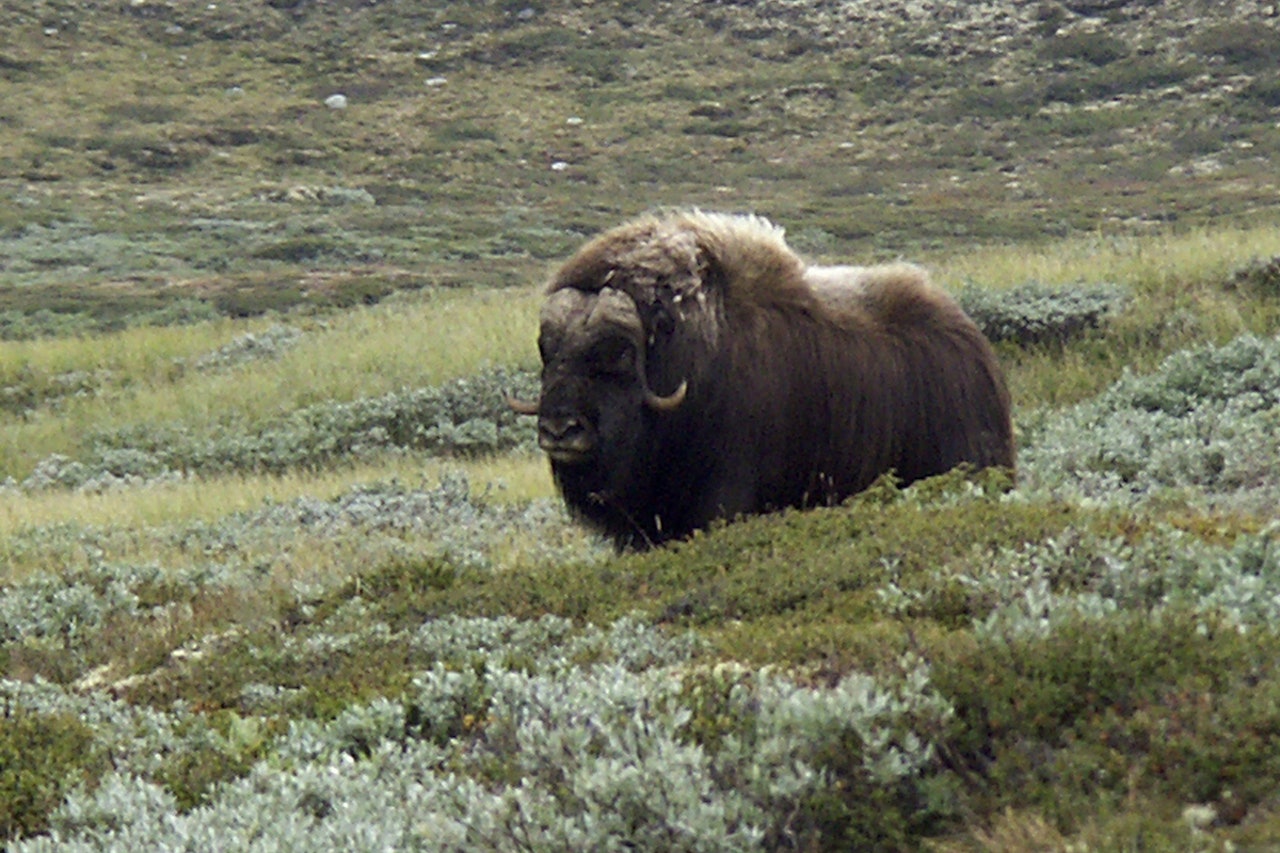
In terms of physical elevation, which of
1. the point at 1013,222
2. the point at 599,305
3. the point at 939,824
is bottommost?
the point at 1013,222

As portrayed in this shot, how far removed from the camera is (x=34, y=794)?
4387 millimetres

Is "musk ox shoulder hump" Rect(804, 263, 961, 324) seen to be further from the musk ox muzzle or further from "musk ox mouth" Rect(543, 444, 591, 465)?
"musk ox mouth" Rect(543, 444, 591, 465)

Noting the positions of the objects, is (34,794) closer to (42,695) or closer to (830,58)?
(42,695)

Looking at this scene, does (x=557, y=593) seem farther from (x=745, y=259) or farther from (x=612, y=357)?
(x=745, y=259)

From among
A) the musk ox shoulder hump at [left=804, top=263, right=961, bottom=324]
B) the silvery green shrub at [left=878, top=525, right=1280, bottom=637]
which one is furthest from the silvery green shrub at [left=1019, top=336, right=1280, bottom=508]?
the silvery green shrub at [left=878, top=525, right=1280, bottom=637]

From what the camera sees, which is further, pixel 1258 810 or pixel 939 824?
pixel 939 824

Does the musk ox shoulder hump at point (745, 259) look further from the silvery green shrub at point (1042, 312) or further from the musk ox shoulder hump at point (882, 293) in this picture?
the silvery green shrub at point (1042, 312)

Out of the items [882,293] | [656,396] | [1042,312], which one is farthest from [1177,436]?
[1042,312]

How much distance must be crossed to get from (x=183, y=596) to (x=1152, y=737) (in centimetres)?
565

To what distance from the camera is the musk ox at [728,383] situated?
672 centimetres

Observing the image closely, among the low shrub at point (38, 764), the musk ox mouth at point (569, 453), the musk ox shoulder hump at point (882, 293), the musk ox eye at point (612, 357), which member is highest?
the musk ox shoulder hump at point (882, 293)

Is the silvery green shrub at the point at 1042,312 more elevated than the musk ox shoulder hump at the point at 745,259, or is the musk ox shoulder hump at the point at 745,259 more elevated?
the musk ox shoulder hump at the point at 745,259

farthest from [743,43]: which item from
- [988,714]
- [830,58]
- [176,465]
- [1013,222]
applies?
[988,714]

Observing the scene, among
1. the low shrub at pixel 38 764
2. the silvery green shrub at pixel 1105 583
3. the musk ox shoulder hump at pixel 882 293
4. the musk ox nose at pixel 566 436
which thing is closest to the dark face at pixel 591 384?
the musk ox nose at pixel 566 436
